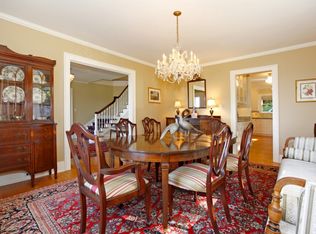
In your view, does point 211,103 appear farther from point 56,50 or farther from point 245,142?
point 56,50

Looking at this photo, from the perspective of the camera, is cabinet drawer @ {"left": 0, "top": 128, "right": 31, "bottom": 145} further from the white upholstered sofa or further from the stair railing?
the stair railing

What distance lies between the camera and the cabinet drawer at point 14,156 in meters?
2.36

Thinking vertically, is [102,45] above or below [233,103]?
above

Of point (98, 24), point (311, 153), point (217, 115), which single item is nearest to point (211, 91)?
point (217, 115)

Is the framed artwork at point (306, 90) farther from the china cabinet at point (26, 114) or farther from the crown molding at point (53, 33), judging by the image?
the china cabinet at point (26, 114)

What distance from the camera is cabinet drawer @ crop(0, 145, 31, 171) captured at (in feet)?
7.75

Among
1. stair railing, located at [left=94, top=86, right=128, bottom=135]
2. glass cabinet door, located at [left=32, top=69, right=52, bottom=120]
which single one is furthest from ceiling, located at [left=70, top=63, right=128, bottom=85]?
glass cabinet door, located at [left=32, top=69, right=52, bottom=120]

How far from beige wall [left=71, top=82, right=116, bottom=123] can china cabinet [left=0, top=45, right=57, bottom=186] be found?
467 cm

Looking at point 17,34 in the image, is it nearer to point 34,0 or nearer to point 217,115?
point 34,0

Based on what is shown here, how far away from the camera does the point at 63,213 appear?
185 cm

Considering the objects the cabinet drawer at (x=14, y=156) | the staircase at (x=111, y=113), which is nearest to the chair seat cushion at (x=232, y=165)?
the cabinet drawer at (x=14, y=156)

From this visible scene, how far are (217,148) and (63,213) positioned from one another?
168 centimetres

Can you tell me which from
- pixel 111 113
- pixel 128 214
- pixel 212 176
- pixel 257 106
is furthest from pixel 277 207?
pixel 257 106

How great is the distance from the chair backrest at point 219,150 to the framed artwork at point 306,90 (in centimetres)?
319
